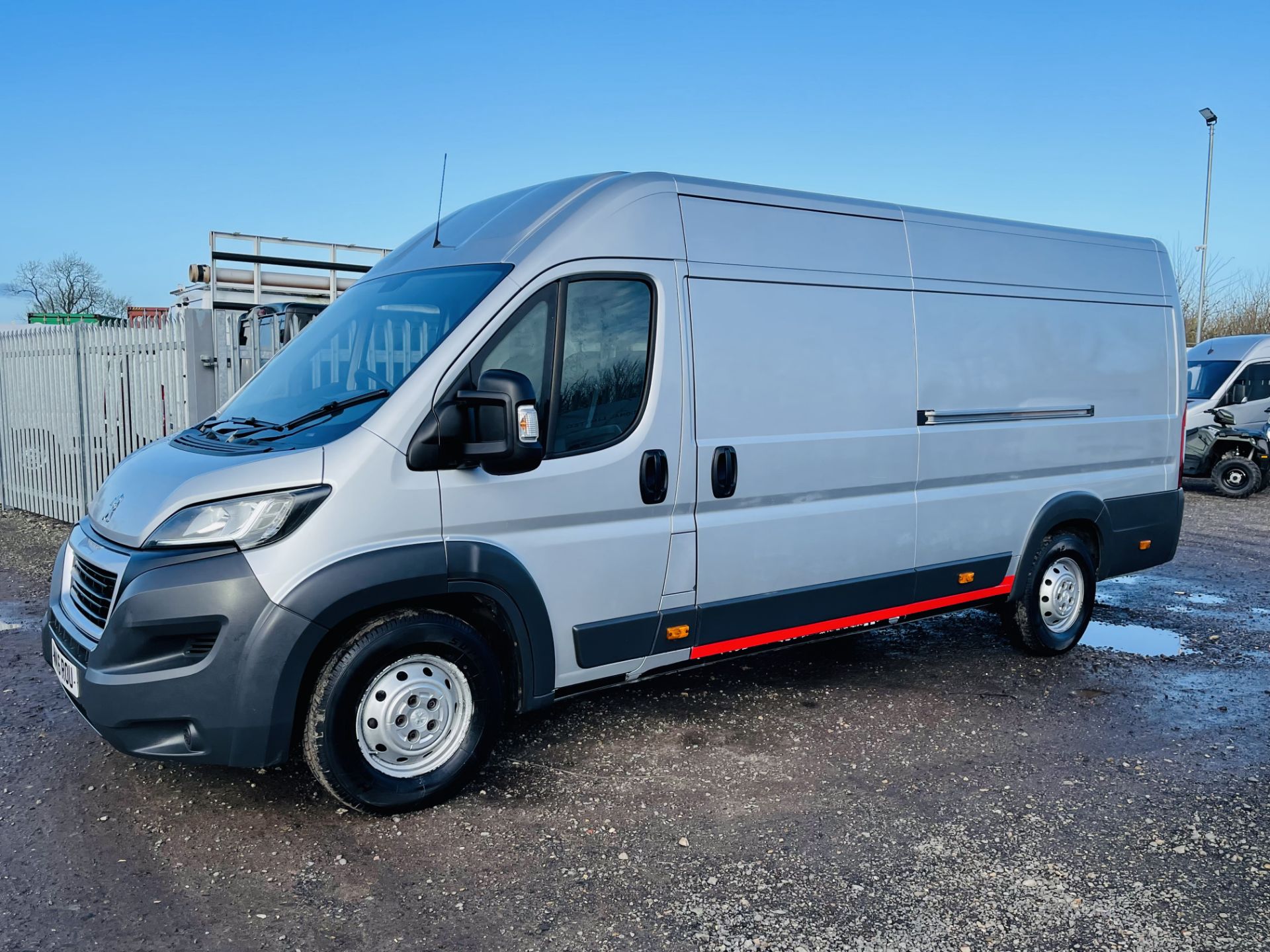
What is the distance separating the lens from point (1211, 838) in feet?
13.2

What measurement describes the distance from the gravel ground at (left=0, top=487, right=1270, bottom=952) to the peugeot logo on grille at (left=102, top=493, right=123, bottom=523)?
114 centimetres

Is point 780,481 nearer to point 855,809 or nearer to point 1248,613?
point 855,809

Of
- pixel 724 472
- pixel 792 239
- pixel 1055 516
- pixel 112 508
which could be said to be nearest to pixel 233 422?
pixel 112 508

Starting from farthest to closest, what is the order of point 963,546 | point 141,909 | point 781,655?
point 781,655 < point 963,546 < point 141,909

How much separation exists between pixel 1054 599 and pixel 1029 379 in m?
1.42

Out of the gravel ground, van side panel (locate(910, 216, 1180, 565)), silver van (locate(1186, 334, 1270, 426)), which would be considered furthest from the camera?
silver van (locate(1186, 334, 1270, 426))

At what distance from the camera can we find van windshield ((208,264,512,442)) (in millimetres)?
4047

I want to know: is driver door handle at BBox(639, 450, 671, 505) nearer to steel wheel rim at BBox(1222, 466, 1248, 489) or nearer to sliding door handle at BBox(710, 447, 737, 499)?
sliding door handle at BBox(710, 447, 737, 499)

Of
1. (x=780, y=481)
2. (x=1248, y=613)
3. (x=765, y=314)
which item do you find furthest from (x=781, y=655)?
(x=1248, y=613)

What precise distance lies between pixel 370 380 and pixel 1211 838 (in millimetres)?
3714

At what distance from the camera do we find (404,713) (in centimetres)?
400

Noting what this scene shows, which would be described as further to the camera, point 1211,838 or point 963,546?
point 963,546

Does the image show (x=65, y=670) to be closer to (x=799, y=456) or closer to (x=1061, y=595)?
(x=799, y=456)

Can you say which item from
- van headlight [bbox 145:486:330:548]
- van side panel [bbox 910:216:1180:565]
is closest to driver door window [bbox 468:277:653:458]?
van headlight [bbox 145:486:330:548]
